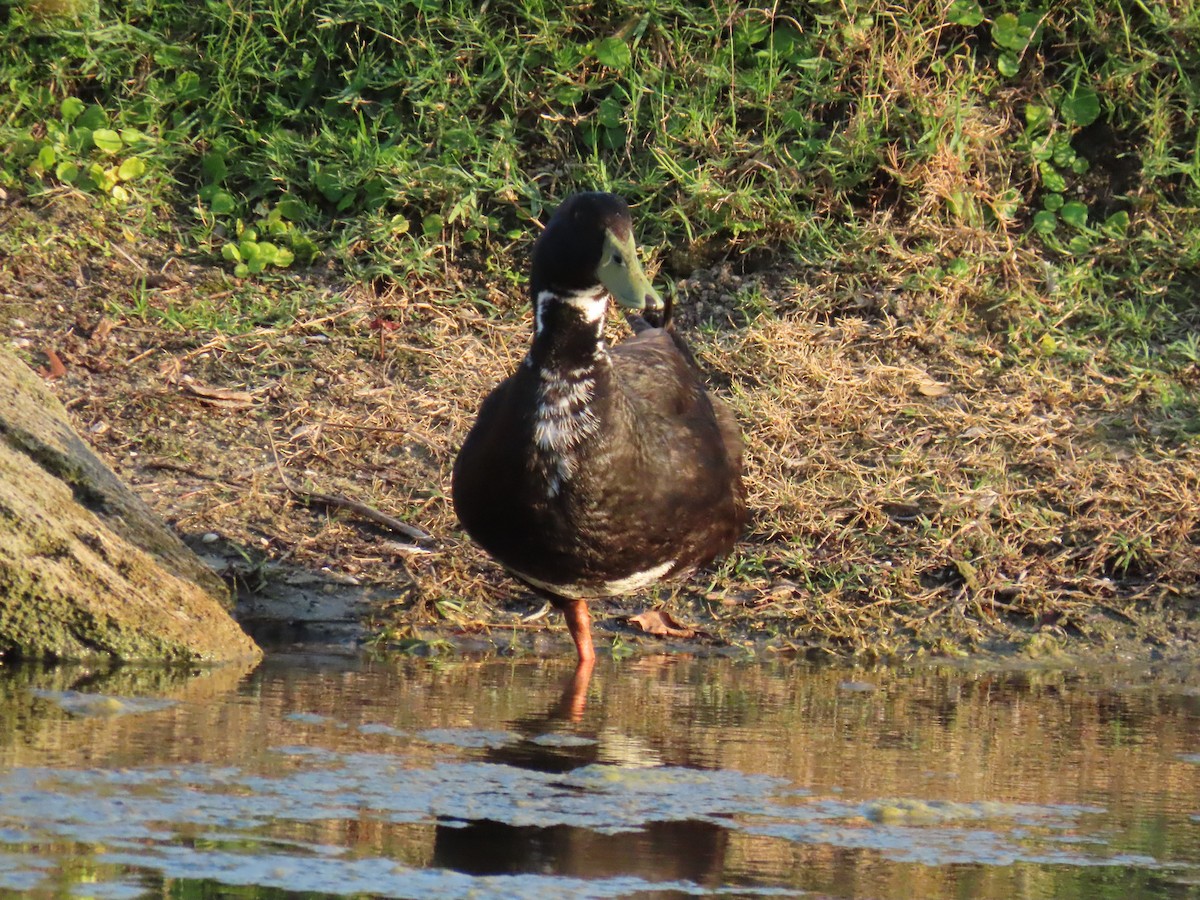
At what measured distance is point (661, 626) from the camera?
5.74 meters

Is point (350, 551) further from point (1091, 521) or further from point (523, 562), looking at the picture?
point (1091, 521)

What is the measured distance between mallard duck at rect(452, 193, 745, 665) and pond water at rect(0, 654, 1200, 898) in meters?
0.38

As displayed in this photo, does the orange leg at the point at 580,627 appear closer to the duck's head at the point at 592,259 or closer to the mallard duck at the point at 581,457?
the mallard duck at the point at 581,457

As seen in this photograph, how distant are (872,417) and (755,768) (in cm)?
292

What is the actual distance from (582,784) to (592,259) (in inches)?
66.4

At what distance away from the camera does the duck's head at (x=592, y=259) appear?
4852 mm

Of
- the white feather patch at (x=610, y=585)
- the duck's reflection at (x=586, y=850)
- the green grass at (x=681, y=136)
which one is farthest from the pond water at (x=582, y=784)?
the green grass at (x=681, y=136)

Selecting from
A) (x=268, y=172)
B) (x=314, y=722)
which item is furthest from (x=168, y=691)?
(x=268, y=172)

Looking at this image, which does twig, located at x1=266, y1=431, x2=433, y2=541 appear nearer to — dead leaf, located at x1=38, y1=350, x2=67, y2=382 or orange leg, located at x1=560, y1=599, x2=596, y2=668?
orange leg, located at x1=560, y1=599, x2=596, y2=668

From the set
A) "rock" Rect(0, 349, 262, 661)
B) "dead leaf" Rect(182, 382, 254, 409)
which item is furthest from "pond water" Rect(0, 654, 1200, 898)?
"dead leaf" Rect(182, 382, 254, 409)

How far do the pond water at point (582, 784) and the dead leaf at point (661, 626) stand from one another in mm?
451

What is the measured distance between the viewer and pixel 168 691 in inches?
180

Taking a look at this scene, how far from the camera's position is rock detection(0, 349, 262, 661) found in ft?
15.9

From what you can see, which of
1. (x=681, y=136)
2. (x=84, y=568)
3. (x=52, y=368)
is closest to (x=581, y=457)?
(x=84, y=568)
